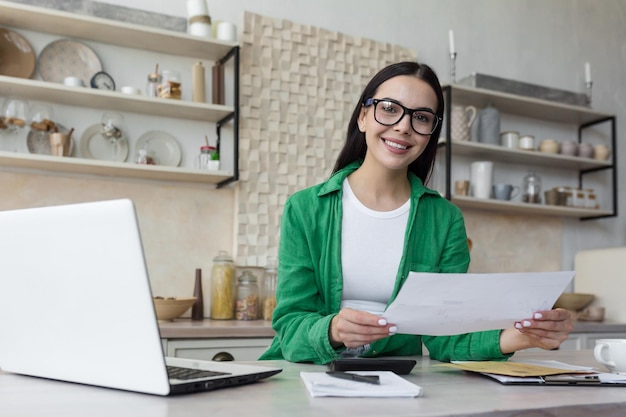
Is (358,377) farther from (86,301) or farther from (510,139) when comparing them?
(510,139)

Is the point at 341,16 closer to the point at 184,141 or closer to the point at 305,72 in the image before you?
Result: the point at 305,72

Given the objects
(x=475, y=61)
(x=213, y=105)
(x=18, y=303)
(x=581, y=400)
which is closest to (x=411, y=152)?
(x=581, y=400)

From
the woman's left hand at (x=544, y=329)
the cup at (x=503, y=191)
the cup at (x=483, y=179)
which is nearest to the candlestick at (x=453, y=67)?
the cup at (x=483, y=179)

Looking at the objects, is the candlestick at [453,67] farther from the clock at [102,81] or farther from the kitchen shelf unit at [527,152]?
the clock at [102,81]

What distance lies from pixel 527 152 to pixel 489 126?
243 millimetres

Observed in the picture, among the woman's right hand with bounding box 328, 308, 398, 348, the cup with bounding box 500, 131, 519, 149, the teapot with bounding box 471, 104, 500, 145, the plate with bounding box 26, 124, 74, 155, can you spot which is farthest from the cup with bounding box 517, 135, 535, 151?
the woman's right hand with bounding box 328, 308, 398, 348

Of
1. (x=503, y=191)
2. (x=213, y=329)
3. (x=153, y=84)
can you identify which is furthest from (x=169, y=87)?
(x=503, y=191)

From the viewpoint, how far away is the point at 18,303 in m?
0.97

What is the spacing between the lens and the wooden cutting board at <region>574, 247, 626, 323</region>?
353 centimetres

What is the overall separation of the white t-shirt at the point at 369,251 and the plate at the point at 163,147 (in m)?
1.54

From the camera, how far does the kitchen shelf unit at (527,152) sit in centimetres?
346

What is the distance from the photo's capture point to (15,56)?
275 centimetres

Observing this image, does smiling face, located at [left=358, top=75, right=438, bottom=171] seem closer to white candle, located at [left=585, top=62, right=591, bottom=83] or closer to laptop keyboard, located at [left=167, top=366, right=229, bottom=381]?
laptop keyboard, located at [left=167, top=366, right=229, bottom=381]

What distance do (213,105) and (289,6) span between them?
0.75 m
